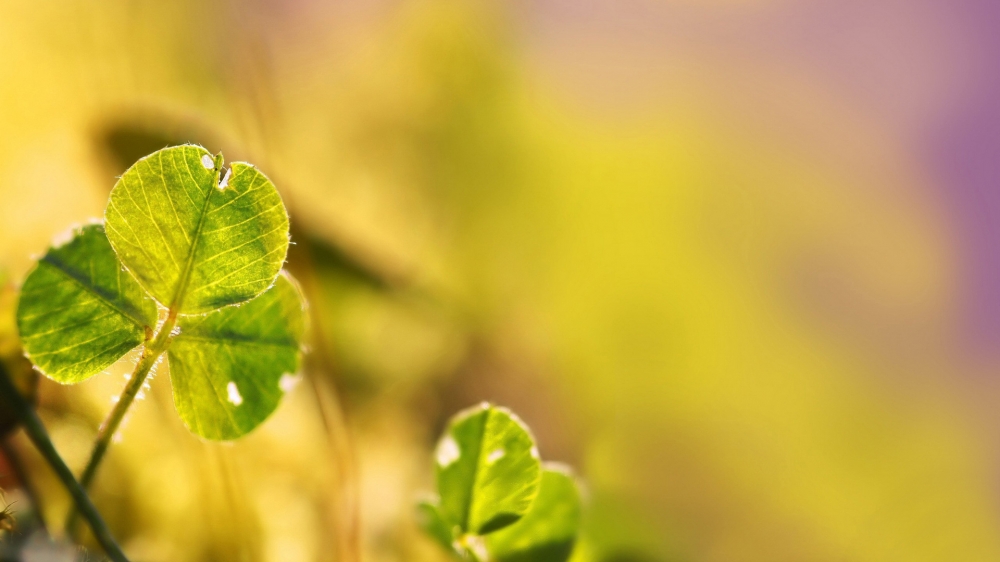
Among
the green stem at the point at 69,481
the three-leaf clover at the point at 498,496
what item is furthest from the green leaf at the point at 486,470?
the green stem at the point at 69,481

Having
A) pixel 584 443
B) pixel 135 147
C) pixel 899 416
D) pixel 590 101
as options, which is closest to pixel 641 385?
pixel 584 443

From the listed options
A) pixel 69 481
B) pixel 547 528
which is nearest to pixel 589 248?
pixel 547 528

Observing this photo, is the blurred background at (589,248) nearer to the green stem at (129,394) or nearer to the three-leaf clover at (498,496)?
the three-leaf clover at (498,496)

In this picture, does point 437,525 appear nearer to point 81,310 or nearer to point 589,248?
point 81,310

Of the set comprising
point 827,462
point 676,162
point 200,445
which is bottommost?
point 827,462

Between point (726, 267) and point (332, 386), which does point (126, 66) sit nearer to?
point (332, 386)

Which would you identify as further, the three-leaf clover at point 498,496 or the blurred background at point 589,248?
the blurred background at point 589,248
